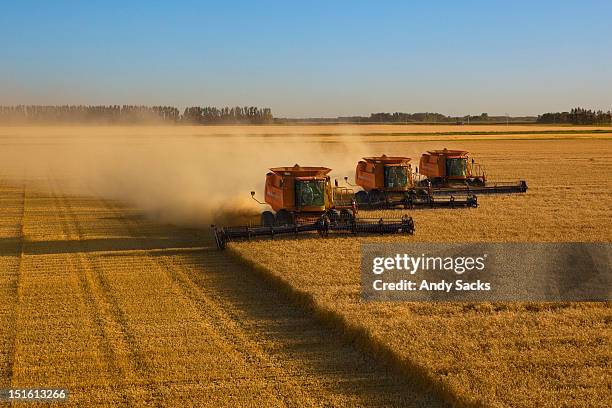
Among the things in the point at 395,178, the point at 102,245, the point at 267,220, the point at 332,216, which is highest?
the point at 395,178

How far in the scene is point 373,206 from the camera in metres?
28.8

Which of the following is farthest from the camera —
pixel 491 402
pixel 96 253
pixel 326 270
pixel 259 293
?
pixel 96 253

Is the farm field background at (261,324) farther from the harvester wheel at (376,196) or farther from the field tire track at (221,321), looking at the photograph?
the harvester wheel at (376,196)

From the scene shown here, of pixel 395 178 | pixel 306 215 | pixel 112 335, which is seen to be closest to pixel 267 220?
pixel 306 215

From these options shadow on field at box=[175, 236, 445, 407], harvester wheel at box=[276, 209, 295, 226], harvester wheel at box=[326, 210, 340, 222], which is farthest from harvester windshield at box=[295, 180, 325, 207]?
shadow on field at box=[175, 236, 445, 407]

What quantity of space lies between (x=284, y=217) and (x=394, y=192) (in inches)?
333

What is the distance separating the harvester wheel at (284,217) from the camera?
22469 mm

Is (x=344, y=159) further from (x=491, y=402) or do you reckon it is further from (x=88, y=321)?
(x=491, y=402)

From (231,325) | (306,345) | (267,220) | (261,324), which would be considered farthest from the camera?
(267,220)

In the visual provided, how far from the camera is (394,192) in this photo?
29844 mm

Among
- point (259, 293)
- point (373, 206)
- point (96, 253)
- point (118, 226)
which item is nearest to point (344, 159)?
point (373, 206)

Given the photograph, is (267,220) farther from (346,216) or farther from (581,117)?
(581,117)

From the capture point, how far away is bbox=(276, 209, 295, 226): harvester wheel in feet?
73.7

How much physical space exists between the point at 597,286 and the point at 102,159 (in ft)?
171
